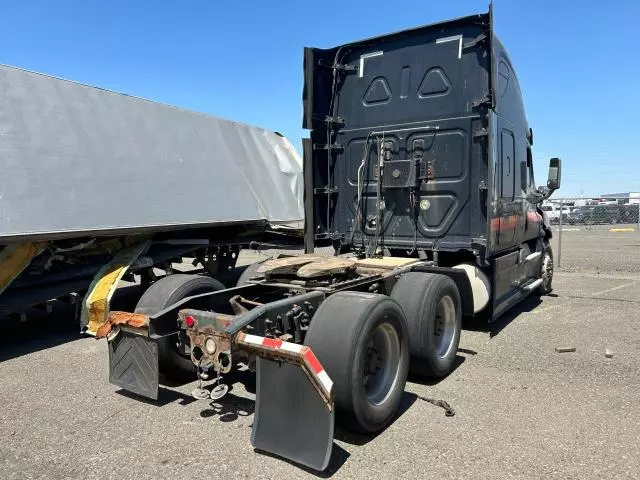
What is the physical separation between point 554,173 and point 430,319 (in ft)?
17.3

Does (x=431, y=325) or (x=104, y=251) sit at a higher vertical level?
(x=104, y=251)

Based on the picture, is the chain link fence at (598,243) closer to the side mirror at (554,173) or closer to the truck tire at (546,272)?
the truck tire at (546,272)

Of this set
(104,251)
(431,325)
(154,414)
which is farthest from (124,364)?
(104,251)

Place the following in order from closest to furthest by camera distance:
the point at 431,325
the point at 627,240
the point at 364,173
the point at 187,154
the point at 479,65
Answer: the point at 431,325, the point at 479,65, the point at 364,173, the point at 187,154, the point at 627,240

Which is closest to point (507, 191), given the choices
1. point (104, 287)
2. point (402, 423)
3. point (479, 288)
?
point (479, 288)

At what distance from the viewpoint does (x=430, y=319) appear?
469cm

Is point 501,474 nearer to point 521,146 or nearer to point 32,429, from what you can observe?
point 32,429

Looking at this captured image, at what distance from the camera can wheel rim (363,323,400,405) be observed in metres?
3.86

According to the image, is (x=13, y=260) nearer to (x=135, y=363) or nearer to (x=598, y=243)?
(x=135, y=363)

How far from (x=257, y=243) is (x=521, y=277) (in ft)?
15.4

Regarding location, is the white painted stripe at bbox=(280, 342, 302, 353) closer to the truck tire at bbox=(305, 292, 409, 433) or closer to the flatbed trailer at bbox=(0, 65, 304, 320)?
the truck tire at bbox=(305, 292, 409, 433)

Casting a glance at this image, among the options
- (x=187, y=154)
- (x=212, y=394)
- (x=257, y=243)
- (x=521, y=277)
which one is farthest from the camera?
(x=257, y=243)

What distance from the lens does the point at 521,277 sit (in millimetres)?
→ 7602

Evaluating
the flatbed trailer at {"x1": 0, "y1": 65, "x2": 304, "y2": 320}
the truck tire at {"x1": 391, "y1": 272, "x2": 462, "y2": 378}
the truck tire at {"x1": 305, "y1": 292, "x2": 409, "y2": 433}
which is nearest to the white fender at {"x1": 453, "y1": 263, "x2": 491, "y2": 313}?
the truck tire at {"x1": 391, "y1": 272, "x2": 462, "y2": 378}
